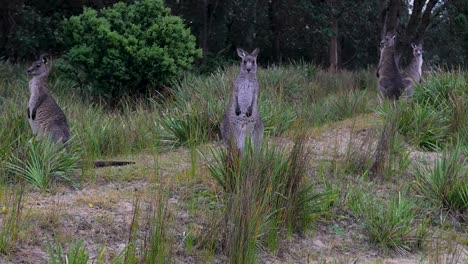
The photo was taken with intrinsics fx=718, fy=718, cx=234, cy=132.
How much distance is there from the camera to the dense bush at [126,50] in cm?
1472

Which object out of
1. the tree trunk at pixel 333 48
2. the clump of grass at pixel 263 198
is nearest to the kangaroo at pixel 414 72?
the clump of grass at pixel 263 198

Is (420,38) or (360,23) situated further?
(360,23)

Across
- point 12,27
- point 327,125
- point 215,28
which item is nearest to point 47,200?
point 327,125

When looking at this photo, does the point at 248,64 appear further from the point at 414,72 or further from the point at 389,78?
the point at 414,72

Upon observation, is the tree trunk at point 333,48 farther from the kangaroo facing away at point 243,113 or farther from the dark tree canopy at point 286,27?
the kangaroo facing away at point 243,113

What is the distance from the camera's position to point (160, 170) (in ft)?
27.0

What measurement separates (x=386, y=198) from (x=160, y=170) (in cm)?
257

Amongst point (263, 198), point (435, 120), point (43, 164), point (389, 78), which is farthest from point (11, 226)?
point (389, 78)

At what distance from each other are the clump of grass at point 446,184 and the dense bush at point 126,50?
763 centimetres

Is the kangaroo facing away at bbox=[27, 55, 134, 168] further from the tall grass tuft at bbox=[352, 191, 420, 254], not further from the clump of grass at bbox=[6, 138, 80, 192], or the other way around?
the tall grass tuft at bbox=[352, 191, 420, 254]

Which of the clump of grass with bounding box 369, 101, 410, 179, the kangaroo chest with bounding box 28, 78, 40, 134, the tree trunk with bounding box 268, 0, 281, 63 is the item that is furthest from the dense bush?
the tree trunk with bounding box 268, 0, 281, 63

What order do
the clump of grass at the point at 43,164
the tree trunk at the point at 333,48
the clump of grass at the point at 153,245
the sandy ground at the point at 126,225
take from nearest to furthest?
the clump of grass at the point at 153,245
the sandy ground at the point at 126,225
the clump of grass at the point at 43,164
the tree trunk at the point at 333,48

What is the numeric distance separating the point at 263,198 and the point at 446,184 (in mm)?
2642

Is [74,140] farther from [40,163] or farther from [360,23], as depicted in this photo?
[360,23]
